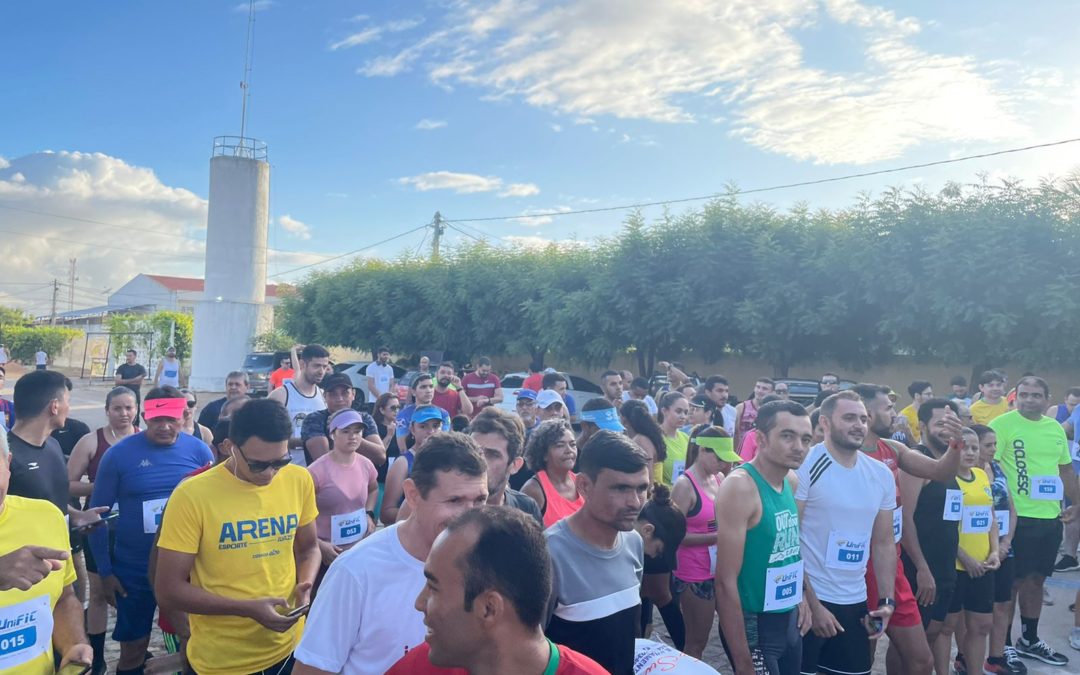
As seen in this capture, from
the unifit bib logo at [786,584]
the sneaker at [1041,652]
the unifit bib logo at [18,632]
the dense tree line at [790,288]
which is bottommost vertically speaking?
the sneaker at [1041,652]

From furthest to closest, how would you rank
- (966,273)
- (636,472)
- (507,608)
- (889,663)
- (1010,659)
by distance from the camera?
(966,273) < (1010,659) < (889,663) < (636,472) < (507,608)

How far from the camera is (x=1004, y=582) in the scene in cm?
587

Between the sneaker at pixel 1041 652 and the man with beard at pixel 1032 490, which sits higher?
the man with beard at pixel 1032 490

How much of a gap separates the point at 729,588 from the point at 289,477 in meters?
2.17

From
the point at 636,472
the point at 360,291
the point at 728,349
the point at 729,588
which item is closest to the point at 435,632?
the point at 636,472

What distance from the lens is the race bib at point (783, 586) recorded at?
12.3 feet

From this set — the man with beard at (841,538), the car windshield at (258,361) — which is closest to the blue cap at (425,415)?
the man with beard at (841,538)

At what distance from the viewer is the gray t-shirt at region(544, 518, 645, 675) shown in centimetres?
289

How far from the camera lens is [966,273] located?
17.2 meters

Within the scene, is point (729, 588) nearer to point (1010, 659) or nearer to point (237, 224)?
point (1010, 659)

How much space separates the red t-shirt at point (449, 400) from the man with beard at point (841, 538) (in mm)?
6022

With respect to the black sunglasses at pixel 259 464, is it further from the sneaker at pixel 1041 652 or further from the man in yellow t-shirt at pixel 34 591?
the sneaker at pixel 1041 652

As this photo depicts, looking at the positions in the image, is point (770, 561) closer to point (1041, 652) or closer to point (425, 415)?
point (425, 415)

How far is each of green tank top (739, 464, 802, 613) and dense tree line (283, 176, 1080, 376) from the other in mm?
15390
